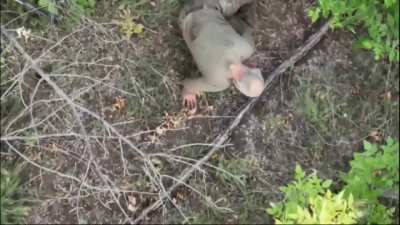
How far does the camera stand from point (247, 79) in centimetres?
262

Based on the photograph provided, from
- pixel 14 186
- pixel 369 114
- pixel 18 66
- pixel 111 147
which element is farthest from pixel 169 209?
pixel 369 114

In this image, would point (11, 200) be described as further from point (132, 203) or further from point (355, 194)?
point (355, 194)

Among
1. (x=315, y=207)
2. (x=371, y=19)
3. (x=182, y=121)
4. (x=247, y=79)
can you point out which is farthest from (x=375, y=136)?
(x=247, y=79)

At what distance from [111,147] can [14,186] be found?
0.65 m

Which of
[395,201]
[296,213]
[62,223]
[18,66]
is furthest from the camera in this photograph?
[395,201]

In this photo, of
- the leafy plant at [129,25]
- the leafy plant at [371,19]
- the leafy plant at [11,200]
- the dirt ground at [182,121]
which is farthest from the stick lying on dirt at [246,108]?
the leafy plant at [129,25]

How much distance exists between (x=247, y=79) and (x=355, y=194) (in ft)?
3.74

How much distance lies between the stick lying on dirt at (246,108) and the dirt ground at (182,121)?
40mm

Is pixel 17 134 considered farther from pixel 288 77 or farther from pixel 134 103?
pixel 288 77

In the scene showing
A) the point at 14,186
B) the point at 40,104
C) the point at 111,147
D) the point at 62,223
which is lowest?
the point at 62,223

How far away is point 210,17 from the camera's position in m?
2.97

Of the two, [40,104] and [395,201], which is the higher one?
[40,104]

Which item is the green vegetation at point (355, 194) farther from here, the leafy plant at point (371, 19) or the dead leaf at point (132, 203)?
the dead leaf at point (132, 203)

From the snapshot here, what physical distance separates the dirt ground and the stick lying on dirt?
1.6 inches
